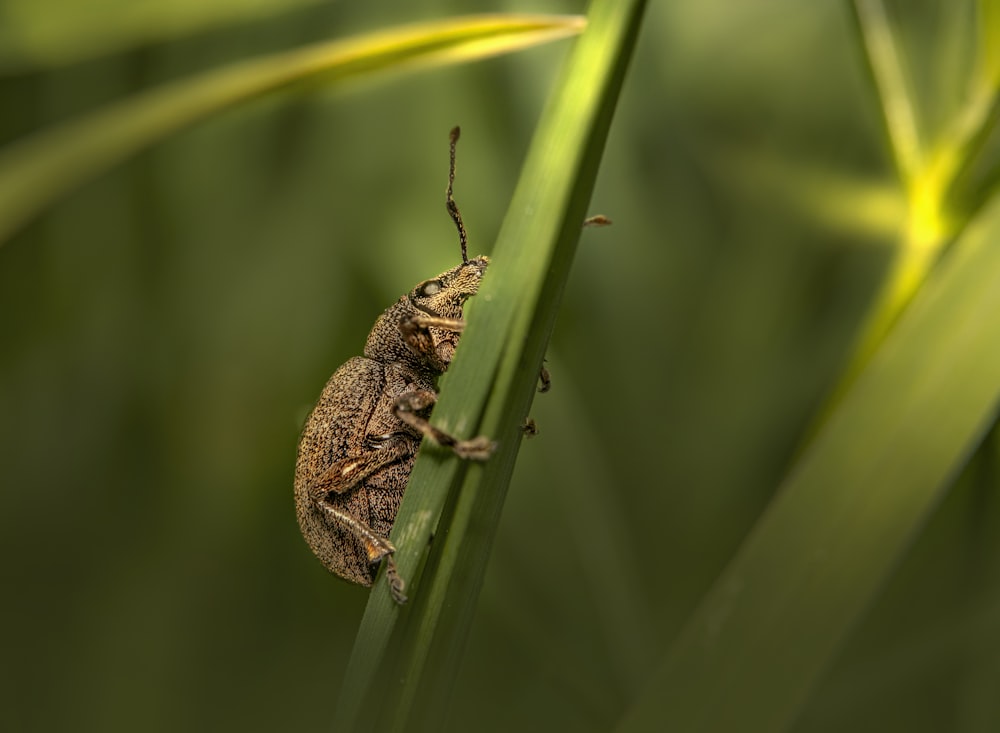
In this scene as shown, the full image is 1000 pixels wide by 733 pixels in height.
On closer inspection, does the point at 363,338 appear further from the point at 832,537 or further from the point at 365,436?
the point at 832,537

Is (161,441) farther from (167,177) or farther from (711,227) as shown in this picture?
(711,227)

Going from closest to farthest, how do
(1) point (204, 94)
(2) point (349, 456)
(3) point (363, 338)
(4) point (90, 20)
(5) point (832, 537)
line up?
(5) point (832, 537) < (1) point (204, 94) < (4) point (90, 20) < (2) point (349, 456) < (3) point (363, 338)

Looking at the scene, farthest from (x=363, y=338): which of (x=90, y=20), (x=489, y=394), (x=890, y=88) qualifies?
(x=489, y=394)

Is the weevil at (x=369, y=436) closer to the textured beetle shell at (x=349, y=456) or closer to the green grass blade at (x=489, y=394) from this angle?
the textured beetle shell at (x=349, y=456)

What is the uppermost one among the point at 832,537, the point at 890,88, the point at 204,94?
the point at 890,88

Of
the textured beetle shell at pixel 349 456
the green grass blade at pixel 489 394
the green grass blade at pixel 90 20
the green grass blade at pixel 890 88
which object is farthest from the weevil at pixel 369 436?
the green grass blade at pixel 890 88

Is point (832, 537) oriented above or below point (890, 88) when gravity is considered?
below

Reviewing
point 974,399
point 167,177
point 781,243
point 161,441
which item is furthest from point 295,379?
point 974,399

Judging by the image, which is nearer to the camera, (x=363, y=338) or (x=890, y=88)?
(x=890, y=88)
